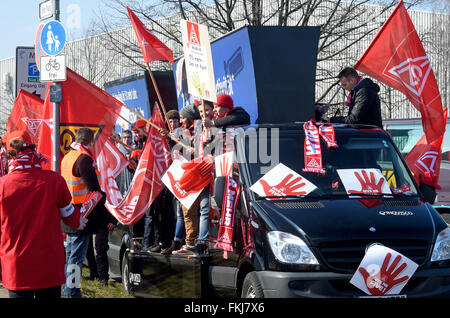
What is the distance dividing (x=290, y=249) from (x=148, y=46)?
202 inches

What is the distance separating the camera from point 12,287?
5711mm

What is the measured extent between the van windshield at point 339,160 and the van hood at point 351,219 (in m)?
0.29

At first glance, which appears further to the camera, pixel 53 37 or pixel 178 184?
pixel 53 37

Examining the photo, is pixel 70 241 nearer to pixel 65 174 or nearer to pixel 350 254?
pixel 65 174

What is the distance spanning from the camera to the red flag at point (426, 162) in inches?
315

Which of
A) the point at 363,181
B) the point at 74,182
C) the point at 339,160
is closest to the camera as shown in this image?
the point at 363,181

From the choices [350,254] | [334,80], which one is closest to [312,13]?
[334,80]

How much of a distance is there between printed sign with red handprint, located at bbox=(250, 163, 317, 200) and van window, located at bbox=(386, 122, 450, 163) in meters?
7.69

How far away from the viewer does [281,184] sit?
6758 mm

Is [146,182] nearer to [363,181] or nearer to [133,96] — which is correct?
[363,181]

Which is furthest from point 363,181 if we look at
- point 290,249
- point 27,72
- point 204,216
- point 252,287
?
point 27,72

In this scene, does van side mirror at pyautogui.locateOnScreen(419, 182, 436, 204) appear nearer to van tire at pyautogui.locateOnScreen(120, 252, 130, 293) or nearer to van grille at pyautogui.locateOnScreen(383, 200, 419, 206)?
van grille at pyautogui.locateOnScreen(383, 200, 419, 206)

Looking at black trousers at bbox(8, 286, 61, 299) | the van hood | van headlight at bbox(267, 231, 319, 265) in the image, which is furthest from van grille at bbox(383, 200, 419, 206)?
black trousers at bbox(8, 286, 61, 299)

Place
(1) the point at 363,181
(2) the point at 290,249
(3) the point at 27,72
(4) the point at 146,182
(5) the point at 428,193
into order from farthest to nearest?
(3) the point at 27,72 < (4) the point at 146,182 < (5) the point at 428,193 < (1) the point at 363,181 < (2) the point at 290,249
